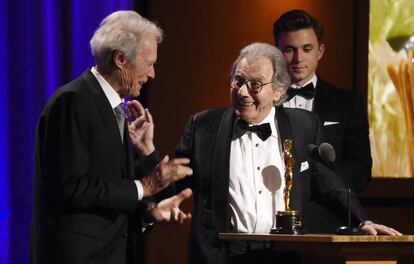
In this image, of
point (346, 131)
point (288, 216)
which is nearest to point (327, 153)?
point (288, 216)

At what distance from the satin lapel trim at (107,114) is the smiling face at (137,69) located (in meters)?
0.14

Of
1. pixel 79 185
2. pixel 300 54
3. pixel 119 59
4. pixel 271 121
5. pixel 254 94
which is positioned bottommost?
pixel 79 185

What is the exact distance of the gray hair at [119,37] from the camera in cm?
352

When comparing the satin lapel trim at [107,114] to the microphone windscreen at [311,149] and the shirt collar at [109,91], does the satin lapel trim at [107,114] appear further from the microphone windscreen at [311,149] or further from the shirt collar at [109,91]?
the microphone windscreen at [311,149]

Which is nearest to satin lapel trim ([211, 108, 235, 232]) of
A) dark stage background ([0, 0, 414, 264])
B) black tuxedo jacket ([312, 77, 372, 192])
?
black tuxedo jacket ([312, 77, 372, 192])

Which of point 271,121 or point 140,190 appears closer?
point 140,190

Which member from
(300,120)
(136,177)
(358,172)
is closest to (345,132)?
(358,172)

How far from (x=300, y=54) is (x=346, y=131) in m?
0.46

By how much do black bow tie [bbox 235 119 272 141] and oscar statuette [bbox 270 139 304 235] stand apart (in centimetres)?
23

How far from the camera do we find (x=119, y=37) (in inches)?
139

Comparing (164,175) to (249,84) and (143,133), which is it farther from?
(249,84)

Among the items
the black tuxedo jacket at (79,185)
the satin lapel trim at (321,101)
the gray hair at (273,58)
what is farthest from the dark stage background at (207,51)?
the black tuxedo jacket at (79,185)

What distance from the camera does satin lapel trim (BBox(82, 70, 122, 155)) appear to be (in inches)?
132

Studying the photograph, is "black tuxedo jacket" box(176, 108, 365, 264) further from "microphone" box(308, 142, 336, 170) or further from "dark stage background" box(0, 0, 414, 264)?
"dark stage background" box(0, 0, 414, 264)
